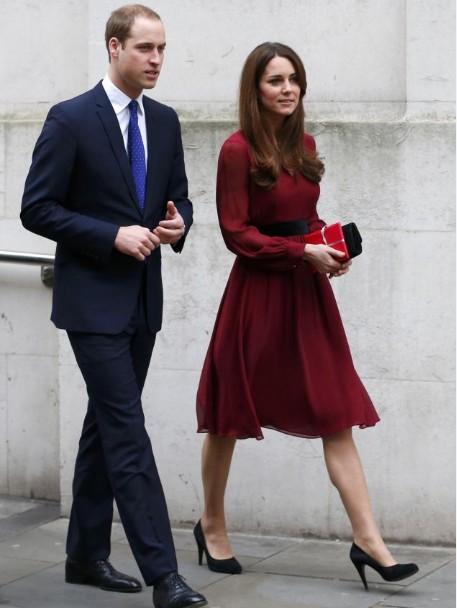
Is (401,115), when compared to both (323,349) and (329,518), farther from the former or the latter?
(329,518)

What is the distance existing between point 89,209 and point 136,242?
29 centimetres

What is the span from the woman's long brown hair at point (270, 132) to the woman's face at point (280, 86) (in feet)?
0.07

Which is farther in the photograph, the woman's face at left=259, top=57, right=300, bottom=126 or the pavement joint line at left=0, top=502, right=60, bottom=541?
the pavement joint line at left=0, top=502, right=60, bottom=541

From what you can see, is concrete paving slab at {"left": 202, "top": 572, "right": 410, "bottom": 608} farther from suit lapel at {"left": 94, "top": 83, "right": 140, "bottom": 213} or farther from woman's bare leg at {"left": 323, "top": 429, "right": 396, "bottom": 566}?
suit lapel at {"left": 94, "top": 83, "right": 140, "bottom": 213}

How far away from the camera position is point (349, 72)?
19.1 ft

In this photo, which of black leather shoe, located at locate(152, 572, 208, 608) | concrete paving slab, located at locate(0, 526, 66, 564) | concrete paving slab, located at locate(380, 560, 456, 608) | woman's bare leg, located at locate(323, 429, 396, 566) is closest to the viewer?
black leather shoe, located at locate(152, 572, 208, 608)

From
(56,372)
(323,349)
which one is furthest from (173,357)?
(323,349)

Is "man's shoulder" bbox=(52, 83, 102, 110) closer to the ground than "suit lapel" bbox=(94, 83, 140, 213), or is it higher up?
higher up

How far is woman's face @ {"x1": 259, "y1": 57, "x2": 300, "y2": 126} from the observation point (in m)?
5.02

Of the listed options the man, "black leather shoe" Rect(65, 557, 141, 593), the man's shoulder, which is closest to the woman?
the man

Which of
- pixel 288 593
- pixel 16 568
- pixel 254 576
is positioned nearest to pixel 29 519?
pixel 16 568

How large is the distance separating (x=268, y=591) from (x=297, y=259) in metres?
1.23

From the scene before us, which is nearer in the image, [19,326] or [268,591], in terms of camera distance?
[268,591]

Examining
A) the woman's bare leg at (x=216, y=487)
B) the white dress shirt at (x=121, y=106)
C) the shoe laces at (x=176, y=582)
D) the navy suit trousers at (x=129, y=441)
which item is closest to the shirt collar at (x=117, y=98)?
the white dress shirt at (x=121, y=106)
